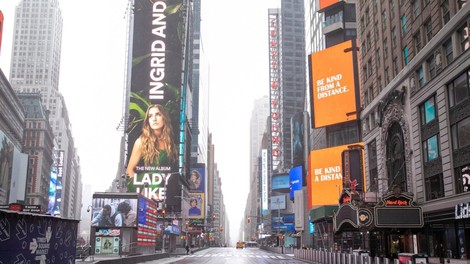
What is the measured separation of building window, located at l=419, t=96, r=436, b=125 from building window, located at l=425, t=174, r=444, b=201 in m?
4.27

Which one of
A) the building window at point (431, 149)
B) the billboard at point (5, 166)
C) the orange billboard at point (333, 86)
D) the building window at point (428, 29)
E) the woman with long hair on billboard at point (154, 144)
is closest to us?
the building window at point (431, 149)

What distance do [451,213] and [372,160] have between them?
21375 millimetres

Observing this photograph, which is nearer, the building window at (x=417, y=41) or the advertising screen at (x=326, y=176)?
the building window at (x=417, y=41)

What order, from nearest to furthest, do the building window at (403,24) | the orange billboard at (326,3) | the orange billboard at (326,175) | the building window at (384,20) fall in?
1. the building window at (403,24)
2. the building window at (384,20)
3. the orange billboard at (326,175)
4. the orange billboard at (326,3)

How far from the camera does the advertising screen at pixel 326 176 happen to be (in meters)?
74.1

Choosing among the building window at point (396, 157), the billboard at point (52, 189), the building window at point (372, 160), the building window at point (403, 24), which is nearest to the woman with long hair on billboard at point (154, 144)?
the building window at point (372, 160)

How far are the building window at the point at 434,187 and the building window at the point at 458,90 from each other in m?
5.65

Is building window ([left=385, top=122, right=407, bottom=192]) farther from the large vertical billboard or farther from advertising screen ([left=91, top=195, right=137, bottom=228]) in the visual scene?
the large vertical billboard

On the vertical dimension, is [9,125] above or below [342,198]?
above

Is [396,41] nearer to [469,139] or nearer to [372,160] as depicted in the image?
[372,160]

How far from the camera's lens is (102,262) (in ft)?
108

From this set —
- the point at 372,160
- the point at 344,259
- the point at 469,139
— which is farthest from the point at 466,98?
the point at 372,160

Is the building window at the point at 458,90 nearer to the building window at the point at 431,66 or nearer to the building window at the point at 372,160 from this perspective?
the building window at the point at 431,66

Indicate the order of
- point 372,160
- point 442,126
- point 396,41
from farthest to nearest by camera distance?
point 372,160, point 396,41, point 442,126
